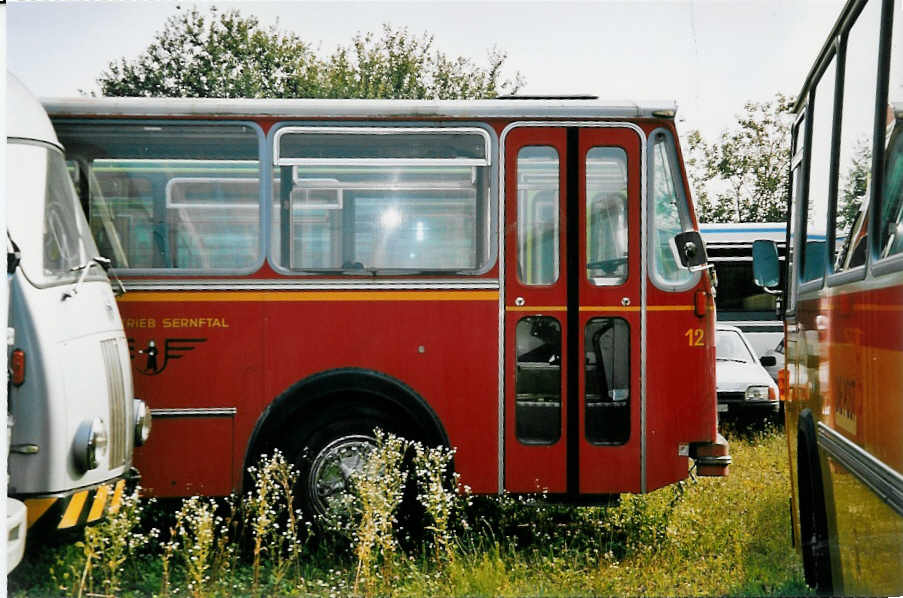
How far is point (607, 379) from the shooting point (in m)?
5.64

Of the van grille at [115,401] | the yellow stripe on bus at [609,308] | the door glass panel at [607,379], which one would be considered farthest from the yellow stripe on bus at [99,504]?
the door glass panel at [607,379]

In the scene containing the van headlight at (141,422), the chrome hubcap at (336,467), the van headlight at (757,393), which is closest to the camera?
the van headlight at (141,422)

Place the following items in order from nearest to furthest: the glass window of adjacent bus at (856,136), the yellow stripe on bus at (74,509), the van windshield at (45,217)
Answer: the glass window of adjacent bus at (856,136) → the yellow stripe on bus at (74,509) → the van windshield at (45,217)

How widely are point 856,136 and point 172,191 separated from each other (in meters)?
3.59

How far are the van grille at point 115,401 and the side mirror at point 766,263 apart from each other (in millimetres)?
3482

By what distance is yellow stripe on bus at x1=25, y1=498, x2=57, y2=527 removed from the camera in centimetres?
415

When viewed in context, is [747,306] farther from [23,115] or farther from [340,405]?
[23,115]

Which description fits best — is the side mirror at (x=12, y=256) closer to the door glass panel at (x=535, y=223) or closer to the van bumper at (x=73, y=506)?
the van bumper at (x=73, y=506)

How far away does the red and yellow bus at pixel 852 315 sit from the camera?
2936 mm

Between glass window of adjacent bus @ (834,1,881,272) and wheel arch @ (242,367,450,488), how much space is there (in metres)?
2.58

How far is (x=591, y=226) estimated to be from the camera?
562 centimetres

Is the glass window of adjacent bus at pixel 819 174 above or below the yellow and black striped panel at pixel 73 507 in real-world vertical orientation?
above

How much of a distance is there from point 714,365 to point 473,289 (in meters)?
1.54

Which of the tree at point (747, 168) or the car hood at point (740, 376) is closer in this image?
the tree at point (747, 168)
